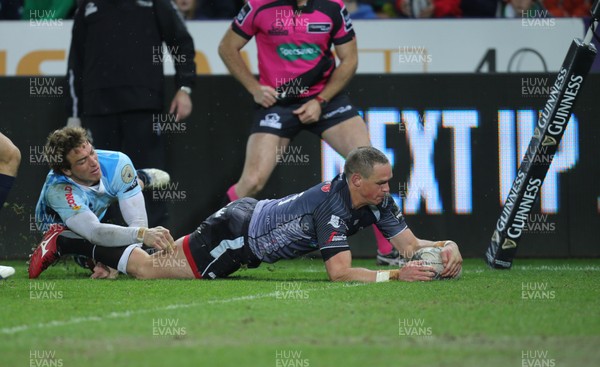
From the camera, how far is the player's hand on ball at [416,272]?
7.66 metres

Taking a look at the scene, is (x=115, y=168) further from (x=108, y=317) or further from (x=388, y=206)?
(x=108, y=317)

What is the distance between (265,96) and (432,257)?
2563 millimetres

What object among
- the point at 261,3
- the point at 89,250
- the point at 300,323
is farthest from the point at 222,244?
the point at 261,3

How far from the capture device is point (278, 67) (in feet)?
32.0

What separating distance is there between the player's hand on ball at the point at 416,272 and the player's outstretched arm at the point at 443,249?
13 centimetres

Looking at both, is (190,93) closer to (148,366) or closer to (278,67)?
(278,67)

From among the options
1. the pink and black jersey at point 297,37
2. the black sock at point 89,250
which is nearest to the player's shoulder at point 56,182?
the black sock at point 89,250

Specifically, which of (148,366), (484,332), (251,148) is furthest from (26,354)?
(251,148)

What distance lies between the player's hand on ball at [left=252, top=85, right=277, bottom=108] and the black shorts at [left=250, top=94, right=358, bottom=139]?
0.07 metres

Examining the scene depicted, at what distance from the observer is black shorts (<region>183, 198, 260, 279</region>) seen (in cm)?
793

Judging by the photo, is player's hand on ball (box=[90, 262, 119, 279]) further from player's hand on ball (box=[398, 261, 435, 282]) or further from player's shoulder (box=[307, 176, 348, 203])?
player's hand on ball (box=[398, 261, 435, 282])

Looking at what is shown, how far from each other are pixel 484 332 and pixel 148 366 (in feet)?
5.78

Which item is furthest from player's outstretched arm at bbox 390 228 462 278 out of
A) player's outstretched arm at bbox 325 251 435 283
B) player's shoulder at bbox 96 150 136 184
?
player's shoulder at bbox 96 150 136 184

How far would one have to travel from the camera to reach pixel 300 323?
579 centimetres
